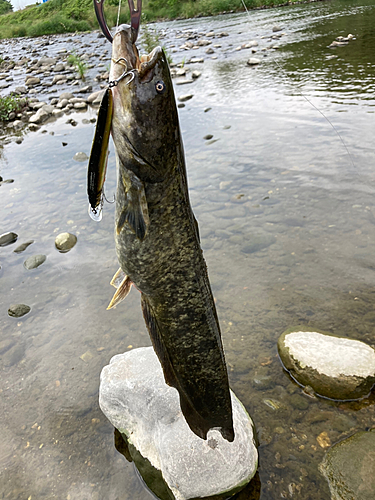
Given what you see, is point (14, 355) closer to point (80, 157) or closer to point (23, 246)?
point (23, 246)

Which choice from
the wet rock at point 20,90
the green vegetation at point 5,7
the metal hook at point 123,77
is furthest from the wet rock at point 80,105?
the green vegetation at point 5,7

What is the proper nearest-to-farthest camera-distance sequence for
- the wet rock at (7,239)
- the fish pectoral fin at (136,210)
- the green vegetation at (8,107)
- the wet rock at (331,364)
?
1. the fish pectoral fin at (136,210)
2. the wet rock at (331,364)
3. the wet rock at (7,239)
4. the green vegetation at (8,107)

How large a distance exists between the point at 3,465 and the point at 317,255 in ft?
14.7

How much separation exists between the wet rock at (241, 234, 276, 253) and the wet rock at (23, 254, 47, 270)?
3277 millimetres

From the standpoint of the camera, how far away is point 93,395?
4062 mm

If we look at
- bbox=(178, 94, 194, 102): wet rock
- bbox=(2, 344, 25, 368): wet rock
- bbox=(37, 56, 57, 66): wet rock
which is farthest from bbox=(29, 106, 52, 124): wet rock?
bbox=(37, 56, 57, 66): wet rock

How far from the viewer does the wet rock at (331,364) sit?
354 cm

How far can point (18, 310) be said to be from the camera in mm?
5230

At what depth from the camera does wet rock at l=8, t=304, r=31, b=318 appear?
521 cm

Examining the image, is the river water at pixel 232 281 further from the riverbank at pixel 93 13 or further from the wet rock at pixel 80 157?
the riverbank at pixel 93 13

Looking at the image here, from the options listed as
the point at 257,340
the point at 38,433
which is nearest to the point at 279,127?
the point at 257,340

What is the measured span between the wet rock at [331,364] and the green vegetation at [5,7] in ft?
290

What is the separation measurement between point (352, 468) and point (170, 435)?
1458 mm

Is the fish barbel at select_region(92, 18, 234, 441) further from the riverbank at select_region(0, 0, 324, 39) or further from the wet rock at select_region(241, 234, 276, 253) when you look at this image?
the riverbank at select_region(0, 0, 324, 39)
